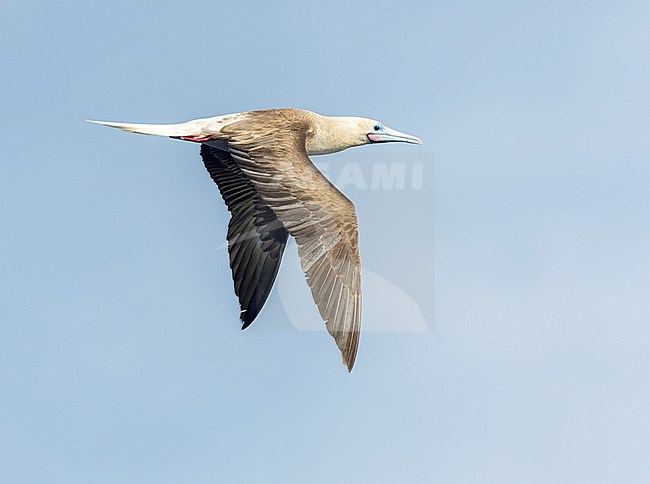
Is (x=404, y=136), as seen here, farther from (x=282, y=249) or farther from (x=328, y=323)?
(x=328, y=323)

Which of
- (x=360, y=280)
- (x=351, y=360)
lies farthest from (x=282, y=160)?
(x=351, y=360)

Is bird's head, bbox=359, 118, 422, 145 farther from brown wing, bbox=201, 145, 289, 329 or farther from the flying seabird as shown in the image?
brown wing, bbox=201, 145, 289, 329

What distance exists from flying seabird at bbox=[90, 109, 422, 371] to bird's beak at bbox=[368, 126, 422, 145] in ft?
0.06

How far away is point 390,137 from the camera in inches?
845

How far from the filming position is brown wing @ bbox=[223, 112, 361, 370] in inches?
669

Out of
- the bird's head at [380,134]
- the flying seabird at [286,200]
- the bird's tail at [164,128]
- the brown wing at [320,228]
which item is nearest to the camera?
the brown wing at [320,228]

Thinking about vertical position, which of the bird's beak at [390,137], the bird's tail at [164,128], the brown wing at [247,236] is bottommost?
the brown wing at [247,236]

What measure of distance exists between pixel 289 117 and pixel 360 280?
3664 millimetres

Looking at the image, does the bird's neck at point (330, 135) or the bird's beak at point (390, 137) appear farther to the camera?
the bird's beak at point (390, 137)

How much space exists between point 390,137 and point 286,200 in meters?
4.30

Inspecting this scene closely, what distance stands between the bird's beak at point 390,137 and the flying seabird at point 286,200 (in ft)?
0.06

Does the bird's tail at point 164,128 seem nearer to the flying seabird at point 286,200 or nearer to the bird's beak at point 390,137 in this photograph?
the flying seabird at point 286,200

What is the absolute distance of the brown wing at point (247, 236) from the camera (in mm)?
20500

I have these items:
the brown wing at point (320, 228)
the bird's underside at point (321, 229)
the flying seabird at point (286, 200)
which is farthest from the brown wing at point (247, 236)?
the brown wing at point (320, 228)
